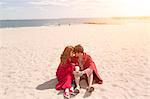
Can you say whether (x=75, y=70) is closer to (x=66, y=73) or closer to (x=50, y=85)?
(x=66, y=73)

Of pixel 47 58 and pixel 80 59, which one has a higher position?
pixel 80 59

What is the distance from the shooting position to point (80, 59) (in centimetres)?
636

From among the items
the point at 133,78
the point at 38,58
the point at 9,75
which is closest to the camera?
the point at 133,78

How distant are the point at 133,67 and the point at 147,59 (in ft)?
3.37

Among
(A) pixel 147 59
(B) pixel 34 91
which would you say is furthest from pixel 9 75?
(A) pixel 147 59

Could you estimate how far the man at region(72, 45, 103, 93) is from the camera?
6.16 metres

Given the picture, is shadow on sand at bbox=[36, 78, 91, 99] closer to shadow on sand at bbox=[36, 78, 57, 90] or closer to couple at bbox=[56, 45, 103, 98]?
shadow on sand at bbox=[36, 78, 57, 90]

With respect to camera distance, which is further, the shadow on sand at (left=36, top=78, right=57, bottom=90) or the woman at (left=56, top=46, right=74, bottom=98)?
the shadow on sand at (left=36, top=78, right=57, bottom=90)

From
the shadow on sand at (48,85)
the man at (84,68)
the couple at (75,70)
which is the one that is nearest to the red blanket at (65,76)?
the couple at (75,70)

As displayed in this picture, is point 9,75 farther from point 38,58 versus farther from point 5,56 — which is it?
point 5,56

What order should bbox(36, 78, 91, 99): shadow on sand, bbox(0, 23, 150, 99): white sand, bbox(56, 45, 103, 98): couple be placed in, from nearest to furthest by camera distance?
bbox(0, 23, 150, 99): white sand → bbox(56, 45, 103, 98): couple → bbox(36, 78, 91, 99): shadow on sand

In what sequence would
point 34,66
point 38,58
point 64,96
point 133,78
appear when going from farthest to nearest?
point 38,58 → point 34,66 → point 133,78 → point 64,96

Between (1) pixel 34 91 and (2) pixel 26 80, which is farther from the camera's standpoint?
(2) pixel 26 80

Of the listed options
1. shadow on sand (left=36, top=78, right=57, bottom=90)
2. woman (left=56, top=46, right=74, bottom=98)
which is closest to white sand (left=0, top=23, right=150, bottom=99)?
shadow on sand (left=36, top=78, right=57, bottom=90)
